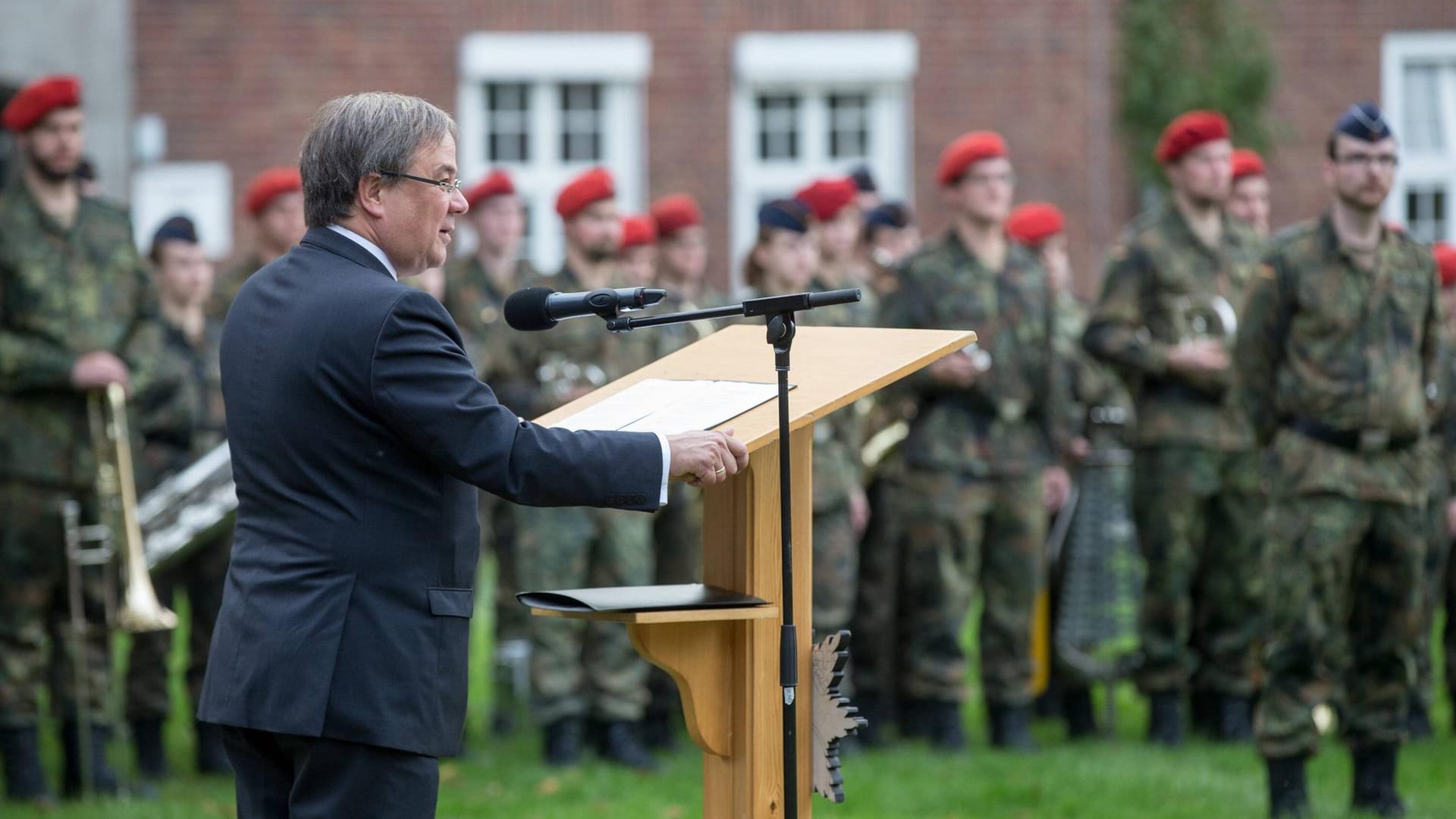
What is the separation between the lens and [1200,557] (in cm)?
864

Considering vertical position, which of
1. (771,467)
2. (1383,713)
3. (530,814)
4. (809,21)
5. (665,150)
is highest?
(809,21)

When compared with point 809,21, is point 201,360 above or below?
below

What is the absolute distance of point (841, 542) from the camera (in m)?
8.50

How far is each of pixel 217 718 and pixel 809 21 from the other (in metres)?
13.0

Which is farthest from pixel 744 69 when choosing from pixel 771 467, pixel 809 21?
pixel 771 467

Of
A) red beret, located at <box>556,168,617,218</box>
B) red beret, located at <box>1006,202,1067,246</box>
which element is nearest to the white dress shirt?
red beret, located at <box>556,168,617,218</box>

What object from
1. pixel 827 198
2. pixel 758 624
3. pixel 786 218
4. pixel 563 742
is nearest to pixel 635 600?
pixel 758 624

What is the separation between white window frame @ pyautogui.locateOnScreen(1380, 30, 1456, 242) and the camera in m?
16.8

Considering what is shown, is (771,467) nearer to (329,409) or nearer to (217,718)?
(329,409)

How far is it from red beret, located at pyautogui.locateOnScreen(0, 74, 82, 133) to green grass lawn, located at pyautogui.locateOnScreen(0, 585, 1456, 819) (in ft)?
8.75

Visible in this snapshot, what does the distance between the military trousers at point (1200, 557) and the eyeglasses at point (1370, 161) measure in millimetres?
2136

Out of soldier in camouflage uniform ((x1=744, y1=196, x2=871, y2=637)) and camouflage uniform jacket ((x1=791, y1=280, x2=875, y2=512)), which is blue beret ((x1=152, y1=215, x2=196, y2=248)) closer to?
soldier in camouflage uniform ((x1=744, y1=196, x2=871, y2=637))

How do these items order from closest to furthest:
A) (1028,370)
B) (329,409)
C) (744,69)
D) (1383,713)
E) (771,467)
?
(329,409) → (771,467) → (1383,713) → (1028,370) → (744,69)

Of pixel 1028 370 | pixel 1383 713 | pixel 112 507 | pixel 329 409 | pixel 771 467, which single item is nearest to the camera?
pixel 329 409
